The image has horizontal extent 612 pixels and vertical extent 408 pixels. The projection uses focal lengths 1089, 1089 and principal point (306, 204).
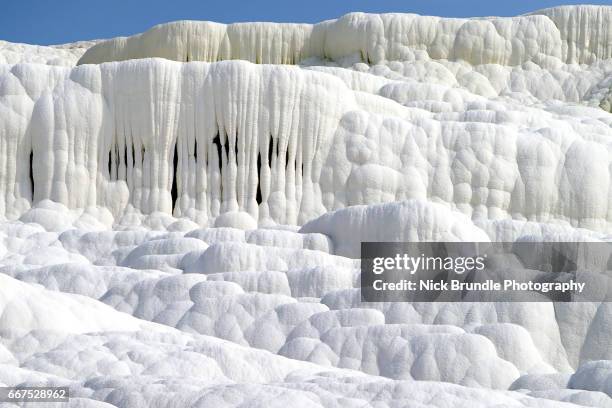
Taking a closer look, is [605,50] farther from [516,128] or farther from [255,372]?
[255,372]

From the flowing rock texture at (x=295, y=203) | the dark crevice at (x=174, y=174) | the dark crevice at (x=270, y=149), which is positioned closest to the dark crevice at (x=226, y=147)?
the flowing rock texture at (x=295, y=203)

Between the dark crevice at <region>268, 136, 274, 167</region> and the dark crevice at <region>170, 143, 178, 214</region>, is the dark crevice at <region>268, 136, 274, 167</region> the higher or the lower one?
the higher one

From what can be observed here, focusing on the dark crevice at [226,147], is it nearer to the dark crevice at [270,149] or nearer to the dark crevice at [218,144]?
the dark crevice at [218,144]

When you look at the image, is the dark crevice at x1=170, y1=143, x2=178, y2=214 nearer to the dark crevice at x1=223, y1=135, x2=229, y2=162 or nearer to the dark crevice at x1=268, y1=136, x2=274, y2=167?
the dark crevice at x1=223, y1=135, x2=229, y2=162

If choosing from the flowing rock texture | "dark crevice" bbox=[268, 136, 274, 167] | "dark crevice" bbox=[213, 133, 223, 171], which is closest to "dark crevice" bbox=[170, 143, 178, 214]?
the flowing rock texture

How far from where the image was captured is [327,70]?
29.0 meters

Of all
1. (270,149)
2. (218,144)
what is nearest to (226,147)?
(218,144)

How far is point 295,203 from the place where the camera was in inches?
916

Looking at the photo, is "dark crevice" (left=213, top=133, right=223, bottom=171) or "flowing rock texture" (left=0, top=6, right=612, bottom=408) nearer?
Answer: "flowing rock texture" (left=0, top=6, right=612, bottom=408)

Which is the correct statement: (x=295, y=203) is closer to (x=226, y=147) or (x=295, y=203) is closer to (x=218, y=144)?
(x=226, y=147)

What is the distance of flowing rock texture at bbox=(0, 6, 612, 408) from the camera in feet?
39.5

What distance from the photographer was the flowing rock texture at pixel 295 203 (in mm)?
12055

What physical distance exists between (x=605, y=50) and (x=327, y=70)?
34.3 feet

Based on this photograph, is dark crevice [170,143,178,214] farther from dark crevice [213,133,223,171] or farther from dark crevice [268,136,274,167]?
dark crevice [268,136,274,167]
